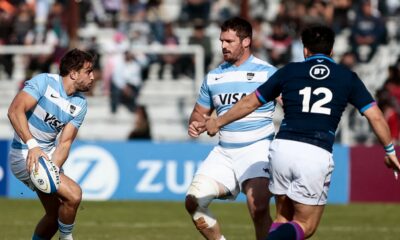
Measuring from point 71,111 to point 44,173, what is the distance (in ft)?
2.98

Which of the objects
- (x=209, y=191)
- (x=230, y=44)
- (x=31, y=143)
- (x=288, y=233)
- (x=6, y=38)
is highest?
(x=230, y=44)

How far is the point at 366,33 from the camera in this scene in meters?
23.9

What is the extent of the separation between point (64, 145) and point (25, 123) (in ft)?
2.00

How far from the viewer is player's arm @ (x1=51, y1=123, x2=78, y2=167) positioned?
11219mm

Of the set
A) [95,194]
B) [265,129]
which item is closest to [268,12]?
[95,194]

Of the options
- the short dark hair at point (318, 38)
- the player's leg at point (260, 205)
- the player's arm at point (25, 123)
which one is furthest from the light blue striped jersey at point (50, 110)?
the short dark hair at point (318, 38)

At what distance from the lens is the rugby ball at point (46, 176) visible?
10.6m

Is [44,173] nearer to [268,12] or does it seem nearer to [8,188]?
[8,188]

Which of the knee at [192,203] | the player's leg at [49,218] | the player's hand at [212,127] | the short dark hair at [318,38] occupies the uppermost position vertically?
the short dark hair at [318,38]

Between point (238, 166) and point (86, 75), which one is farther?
point (238, 166)

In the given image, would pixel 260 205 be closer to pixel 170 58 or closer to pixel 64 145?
pixel 64 145

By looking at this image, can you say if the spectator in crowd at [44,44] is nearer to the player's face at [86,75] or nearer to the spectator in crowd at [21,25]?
the spectator in crowd at [21,25]

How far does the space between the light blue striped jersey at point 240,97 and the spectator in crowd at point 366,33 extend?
12.5m

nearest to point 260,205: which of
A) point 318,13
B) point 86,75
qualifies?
point 86,75
